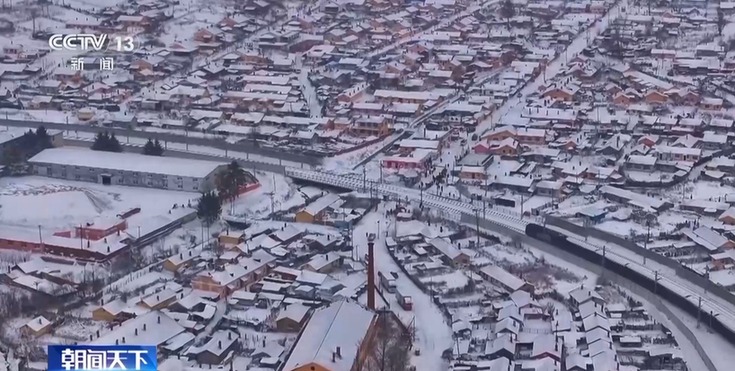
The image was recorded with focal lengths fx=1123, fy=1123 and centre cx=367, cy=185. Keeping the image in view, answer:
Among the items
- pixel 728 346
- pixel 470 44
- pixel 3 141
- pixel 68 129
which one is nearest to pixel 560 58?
pixel 470 44

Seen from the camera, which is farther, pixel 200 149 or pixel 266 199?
pixel 200 149

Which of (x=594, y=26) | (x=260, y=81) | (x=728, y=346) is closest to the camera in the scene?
(x=728, y=346)

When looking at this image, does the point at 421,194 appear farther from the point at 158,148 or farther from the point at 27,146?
the point at 27,146

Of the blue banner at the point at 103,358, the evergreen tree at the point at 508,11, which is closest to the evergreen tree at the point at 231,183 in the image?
the blue banner at the point at 103,358

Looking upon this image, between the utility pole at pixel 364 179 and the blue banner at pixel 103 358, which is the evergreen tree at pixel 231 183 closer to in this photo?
the utility pole at pixel 364 179

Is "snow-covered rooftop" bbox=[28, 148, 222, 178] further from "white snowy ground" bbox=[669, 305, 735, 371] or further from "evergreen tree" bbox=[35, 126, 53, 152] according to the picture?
"white snowy ground" bbox=[669, 305, 735, 371]

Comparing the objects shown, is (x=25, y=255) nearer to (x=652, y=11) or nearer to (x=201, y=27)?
(x=201, y=27)

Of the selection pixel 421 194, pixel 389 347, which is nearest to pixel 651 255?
pixel 421 194
